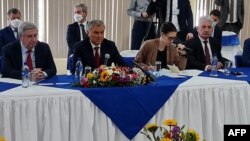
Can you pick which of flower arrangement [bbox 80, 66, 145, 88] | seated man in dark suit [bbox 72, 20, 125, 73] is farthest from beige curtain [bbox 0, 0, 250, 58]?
flower arrangement [bbox 80, 66, 145, 88]

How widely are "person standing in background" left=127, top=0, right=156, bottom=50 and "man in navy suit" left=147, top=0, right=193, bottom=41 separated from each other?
13 cm

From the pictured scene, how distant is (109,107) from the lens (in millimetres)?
2990

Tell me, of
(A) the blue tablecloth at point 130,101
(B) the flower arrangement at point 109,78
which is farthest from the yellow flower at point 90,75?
(A) the blue tablecloth at point 130,101

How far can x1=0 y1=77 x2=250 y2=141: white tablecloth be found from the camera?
2.77 m

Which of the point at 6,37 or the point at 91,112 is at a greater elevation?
the point at 6,37

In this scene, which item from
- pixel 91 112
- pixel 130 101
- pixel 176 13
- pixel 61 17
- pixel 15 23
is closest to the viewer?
pixel 91 112

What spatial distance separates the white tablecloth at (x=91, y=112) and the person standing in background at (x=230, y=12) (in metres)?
3.97

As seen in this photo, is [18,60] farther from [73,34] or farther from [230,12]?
[230,12]

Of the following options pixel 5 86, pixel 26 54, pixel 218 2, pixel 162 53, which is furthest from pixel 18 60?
pixel 218 2

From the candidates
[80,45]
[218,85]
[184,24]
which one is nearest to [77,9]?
[184,24]

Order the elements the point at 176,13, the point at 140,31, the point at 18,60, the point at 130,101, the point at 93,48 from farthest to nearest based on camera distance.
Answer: the point at 140,31
the point at 176,13
the point at 93,48
the point at 18,60
the point at 130,101

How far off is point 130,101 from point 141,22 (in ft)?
9.04

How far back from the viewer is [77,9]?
5738 millimetres

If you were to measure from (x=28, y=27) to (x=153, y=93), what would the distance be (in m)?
1.18
